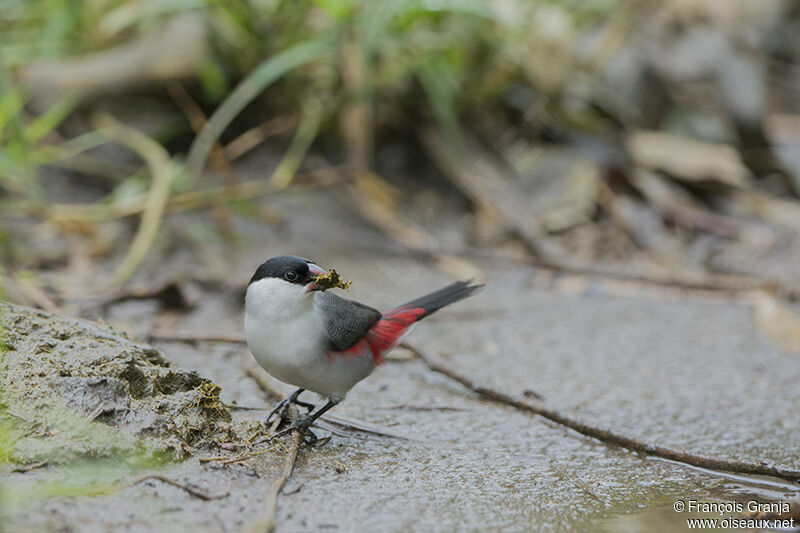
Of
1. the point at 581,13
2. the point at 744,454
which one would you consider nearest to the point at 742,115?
the point at 581,13

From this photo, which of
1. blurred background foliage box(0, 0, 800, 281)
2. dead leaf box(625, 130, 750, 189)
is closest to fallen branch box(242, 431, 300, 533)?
blurred background foliage box(0, 0, 800, 281)

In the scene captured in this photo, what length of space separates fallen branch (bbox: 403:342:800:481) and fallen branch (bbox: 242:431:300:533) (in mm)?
801

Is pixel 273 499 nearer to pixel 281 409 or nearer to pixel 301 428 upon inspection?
pixel 301 428

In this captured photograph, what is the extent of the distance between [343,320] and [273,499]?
77cm

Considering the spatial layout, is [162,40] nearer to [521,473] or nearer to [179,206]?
[179,206]

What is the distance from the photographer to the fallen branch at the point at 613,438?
2217mm

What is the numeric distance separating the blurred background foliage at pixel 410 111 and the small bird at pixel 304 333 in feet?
6.19

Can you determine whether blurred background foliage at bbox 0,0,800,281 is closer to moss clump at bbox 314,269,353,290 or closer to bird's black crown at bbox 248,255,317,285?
bird's black crown at bbox 248,255,317,285

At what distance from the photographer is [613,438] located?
2471 millimetres

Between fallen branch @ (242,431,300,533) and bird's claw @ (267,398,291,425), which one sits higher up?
fallen branch @ (242,431,300,533)

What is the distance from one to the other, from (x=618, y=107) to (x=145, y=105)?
123 inches

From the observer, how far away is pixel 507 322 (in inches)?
152

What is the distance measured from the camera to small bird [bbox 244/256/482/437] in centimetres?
237

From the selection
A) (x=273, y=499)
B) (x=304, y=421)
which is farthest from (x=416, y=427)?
(x=273, y=499)
